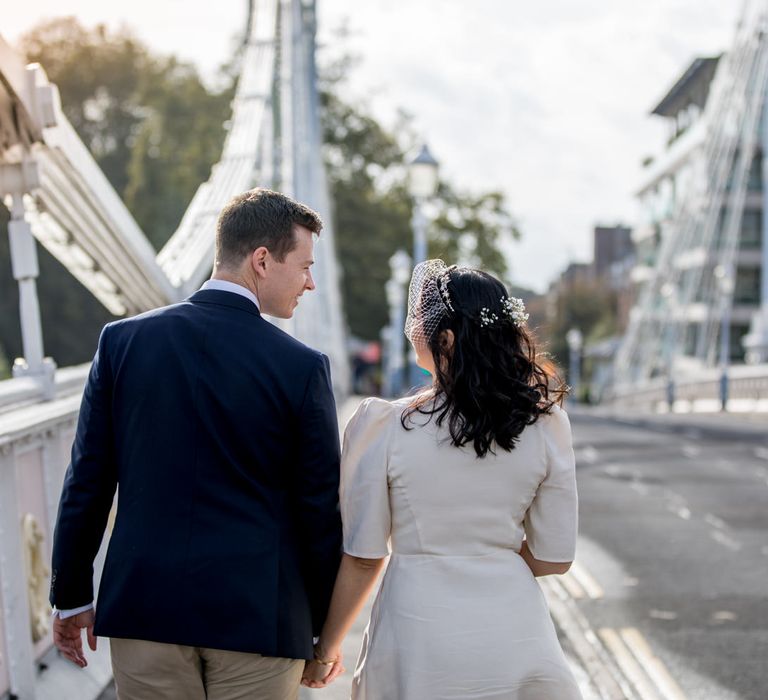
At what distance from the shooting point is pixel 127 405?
238 centimetres

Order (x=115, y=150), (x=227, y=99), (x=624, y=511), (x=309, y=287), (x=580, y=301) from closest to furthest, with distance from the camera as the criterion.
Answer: (x=309, y=287) → (x=624, y=511) → (x=227, y=99) → (x=115, y=150) → (x=580, y=301)

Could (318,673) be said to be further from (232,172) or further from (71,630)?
(232,172)

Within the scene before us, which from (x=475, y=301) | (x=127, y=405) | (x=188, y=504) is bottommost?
(x=188, y=504)

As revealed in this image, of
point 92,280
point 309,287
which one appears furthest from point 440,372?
point 92,280

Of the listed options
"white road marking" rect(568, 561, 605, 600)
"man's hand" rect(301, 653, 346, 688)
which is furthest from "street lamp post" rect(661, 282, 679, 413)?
"man's hand" rect(301, 653, 346, 688)

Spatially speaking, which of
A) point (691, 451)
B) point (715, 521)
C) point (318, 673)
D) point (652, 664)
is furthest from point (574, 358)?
point (318, 673)

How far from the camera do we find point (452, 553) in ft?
7.80

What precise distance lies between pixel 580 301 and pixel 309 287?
71.0 meters

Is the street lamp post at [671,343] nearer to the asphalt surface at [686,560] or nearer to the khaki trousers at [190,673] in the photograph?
the asphalt surface at [686,560]

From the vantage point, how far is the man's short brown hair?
2.44 metres

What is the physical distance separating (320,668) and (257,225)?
3.47ft

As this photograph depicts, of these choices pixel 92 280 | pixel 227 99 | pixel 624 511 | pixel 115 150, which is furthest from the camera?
pixel 115 150

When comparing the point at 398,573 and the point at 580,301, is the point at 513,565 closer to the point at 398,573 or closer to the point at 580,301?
the point at 398,573

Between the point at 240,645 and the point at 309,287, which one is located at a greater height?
the point at 309,287
